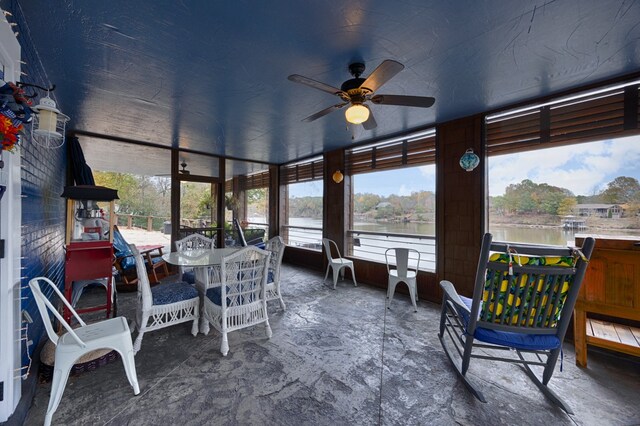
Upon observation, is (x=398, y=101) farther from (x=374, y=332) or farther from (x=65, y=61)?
(x=65, y=61)

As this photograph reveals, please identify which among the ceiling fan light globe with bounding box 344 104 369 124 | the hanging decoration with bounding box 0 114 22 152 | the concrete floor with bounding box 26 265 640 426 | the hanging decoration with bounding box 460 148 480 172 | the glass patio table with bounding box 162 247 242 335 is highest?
the ceiling fan light globe with bounding box 344 104 369 124

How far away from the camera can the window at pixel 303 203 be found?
5977mm

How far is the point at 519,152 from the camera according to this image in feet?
10.5

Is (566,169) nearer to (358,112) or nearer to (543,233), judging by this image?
(543,233)

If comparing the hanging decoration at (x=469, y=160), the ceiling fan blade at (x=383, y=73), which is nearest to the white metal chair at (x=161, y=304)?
the ceiling fan blade at (x=383, y=73)

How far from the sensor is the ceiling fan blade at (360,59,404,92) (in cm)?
175

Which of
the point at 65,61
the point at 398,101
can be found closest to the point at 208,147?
the point at 65,61

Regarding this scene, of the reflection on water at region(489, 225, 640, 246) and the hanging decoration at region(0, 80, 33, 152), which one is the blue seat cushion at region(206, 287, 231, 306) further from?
the reflection on water at region(489, 225, 640, 246)

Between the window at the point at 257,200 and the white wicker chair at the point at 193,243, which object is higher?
the window at the point at 257,200

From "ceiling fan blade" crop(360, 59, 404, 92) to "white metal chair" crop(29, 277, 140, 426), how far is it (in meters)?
2.56

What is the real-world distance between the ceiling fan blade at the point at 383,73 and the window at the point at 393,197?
232 centimetres

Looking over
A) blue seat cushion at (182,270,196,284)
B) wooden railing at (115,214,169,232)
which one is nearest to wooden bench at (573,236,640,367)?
blue seat cushion at (182,270,196,284)

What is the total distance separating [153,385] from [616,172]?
4704 mm

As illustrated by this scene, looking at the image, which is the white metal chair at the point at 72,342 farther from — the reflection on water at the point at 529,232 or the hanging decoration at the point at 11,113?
the reflection on water at the point at 529,232
